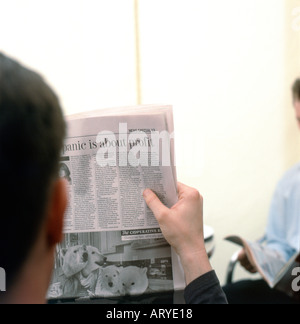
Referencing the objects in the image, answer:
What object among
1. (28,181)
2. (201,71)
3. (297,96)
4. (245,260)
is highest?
(201,71)

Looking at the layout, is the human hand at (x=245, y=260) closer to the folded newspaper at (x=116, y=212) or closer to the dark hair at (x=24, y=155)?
the folded newspaper at (x=116, y=212)

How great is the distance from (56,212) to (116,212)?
371 mm

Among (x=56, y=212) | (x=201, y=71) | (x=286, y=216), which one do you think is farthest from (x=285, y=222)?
(x=56, y=212)

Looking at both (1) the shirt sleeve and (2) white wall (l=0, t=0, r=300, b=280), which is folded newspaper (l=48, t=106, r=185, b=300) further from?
(2) white wall (l=0, t=0, r=300, b=280)

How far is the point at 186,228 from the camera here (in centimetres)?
70

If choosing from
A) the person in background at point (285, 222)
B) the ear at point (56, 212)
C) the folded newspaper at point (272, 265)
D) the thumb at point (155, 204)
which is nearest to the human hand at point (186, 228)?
the thumb at point (155, 204)

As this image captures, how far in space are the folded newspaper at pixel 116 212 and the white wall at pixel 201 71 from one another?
778 millimetres

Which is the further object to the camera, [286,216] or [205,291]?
[286,216]

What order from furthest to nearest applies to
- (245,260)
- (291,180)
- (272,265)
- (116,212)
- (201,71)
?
1. (201,71)
2. (291,180)
3. (245,260)
4. (272,265)
5. (116,212)

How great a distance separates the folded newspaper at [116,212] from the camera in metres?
0.74

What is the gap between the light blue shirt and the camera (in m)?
1.42

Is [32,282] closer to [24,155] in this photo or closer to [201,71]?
[24,155]

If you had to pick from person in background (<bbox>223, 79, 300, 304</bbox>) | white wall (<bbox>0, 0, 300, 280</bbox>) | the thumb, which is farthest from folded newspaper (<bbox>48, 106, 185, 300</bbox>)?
white wall (<bbox>0, 0, 300, 280</bbox>)
